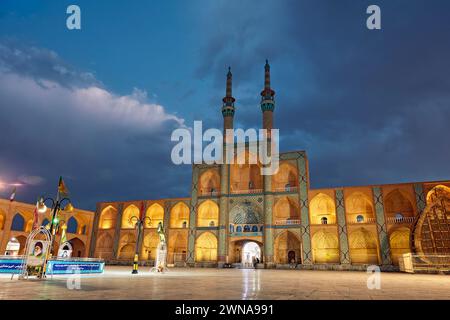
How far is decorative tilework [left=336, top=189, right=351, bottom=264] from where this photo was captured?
84.3ft

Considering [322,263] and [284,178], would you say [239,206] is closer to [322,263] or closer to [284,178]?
[284,178]

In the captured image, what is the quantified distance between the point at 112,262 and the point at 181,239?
814cm

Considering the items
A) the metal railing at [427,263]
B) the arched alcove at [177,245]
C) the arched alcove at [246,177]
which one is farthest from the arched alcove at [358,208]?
the arched alcove at [177,245]

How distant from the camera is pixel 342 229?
1038 inches

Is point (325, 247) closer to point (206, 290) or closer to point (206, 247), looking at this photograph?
point (206, 247)

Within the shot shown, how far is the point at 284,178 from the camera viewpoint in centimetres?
3103

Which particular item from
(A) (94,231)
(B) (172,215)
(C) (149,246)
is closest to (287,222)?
(B) (172,215)

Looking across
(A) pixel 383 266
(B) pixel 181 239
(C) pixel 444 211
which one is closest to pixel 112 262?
(B) pixel 181 239

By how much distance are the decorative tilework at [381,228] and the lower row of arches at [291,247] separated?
0.61m

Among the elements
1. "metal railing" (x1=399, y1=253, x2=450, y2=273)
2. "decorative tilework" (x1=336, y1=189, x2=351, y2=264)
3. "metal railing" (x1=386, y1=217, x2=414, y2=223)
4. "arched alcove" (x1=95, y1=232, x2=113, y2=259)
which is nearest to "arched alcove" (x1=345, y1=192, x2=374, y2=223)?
"decorative tilework" (x1=336, y1=189, x2=351, y2=264)

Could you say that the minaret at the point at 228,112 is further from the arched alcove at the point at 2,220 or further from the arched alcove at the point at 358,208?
the arched alcove at the point at 2,220

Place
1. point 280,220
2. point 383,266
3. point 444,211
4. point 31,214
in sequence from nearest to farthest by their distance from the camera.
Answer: point 444,211
point 383,266
point 280,220
point 31,214

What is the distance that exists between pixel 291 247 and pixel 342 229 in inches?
205
